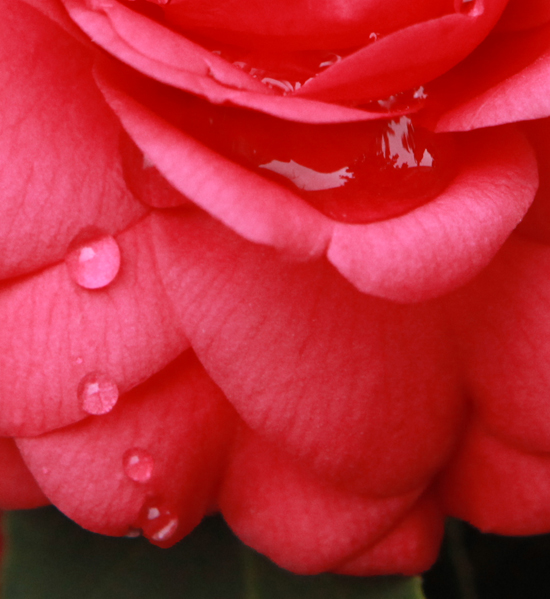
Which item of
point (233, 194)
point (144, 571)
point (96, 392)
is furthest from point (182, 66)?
point (144, 571)

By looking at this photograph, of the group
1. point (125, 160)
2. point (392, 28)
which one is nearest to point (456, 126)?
point (392, 28)

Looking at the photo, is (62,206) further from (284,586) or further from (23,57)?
(284,586)

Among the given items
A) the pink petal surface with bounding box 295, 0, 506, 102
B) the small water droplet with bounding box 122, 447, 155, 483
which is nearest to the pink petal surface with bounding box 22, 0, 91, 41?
the pink petal surface with bounding box 295, 0, 506, 102

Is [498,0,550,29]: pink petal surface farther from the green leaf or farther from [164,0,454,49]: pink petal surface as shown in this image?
the green leaf

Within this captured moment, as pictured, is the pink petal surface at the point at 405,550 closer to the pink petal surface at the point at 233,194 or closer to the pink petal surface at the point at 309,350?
the pink petal surface at the point at 309,350

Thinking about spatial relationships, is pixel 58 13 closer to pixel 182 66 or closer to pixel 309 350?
pixel 182 66

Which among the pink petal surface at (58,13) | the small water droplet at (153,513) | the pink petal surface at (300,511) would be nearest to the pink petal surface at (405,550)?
the pink petal surface at (300,511)
